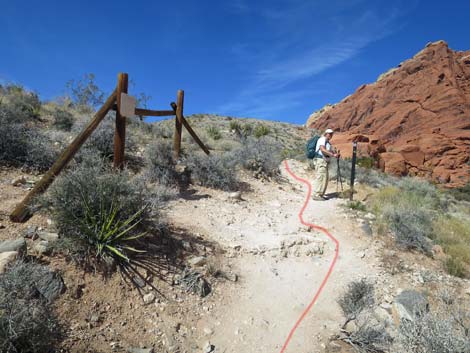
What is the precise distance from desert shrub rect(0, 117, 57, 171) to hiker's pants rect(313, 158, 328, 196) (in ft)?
19.3

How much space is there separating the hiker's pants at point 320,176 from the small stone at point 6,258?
6.43m

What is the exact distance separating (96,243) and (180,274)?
3.41 ft

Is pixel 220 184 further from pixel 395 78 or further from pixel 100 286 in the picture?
pixel 395 78

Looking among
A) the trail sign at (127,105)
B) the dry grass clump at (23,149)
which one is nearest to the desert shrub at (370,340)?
the trail sign at (127,105)

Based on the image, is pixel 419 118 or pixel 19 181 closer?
pixel 19 181

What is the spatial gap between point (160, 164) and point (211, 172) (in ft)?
3.96

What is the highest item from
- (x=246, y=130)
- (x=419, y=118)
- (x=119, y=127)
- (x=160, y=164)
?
(x=419, y=118)

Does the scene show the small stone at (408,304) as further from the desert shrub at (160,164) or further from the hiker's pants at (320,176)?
the desert shrub at (160,164)

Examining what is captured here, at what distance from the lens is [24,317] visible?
2043 millimetres

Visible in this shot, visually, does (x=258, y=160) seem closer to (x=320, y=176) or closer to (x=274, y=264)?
(x=320, y=176)

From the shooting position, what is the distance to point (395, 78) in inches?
1720

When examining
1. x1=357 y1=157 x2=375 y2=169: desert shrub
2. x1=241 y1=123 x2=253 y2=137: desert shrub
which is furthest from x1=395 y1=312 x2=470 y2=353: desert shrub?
x1=357 y1=157 x2=375 y2=169: desert shrub

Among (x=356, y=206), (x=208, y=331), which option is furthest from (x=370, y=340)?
(x=356, y=206)

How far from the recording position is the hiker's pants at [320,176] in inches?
295
